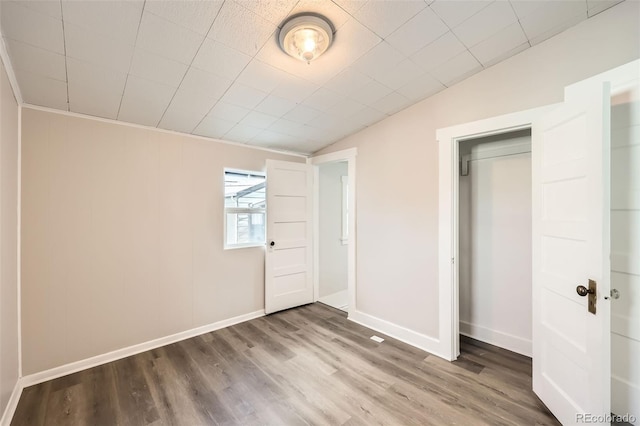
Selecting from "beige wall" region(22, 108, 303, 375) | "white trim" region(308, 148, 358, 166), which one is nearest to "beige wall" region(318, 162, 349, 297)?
"white trim" region(308, 148, 358, 166)

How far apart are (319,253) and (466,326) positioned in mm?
2168

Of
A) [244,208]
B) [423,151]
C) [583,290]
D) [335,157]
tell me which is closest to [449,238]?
[423,151]

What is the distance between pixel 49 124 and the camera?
7.16ft

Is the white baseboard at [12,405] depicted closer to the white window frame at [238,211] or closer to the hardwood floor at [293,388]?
the hardwood floor at [293,388]

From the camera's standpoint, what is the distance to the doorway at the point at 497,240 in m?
2.61

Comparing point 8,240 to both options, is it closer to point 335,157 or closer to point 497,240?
point 335,157

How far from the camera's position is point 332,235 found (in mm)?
4391

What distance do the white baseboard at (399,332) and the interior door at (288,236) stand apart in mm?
934

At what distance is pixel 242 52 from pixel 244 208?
1962mm

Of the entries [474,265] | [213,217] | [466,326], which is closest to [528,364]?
[466,326]

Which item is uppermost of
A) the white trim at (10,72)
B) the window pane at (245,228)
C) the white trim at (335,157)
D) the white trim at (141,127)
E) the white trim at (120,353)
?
the white trim at (10,72)

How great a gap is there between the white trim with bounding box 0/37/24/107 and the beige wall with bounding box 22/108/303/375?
0.20 m

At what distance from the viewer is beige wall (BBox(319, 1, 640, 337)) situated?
5.82 ft

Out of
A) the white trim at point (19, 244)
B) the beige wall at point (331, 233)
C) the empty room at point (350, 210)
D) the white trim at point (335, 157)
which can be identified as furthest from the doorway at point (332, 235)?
the white trim at point (19, 244)
